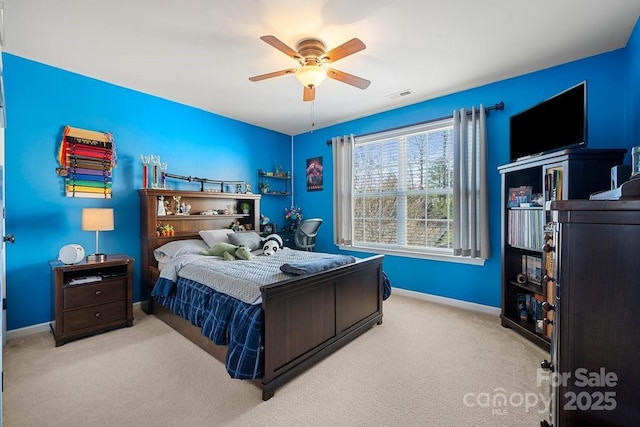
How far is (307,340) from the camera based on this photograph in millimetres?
2100

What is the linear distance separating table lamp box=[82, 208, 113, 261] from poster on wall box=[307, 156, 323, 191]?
9.91 feet

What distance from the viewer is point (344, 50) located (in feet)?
6.73

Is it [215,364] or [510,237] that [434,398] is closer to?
[215,364]

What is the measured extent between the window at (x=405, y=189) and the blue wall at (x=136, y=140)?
0.75 feet

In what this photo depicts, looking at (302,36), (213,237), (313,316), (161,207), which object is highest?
(302,36)

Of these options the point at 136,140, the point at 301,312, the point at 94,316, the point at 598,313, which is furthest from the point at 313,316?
the point at 136,140

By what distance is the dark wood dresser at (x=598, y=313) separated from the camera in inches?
32.7

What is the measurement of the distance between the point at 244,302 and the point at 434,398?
1.40 m

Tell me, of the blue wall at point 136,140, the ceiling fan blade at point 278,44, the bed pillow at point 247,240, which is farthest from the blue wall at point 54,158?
the ceiling fan blade at point 278,44

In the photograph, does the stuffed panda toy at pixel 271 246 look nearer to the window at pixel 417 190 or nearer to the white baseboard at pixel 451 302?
the window at pixel 417 190

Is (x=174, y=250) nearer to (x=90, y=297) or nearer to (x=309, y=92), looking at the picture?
(x=90, y=297)

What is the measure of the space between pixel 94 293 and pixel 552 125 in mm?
4442

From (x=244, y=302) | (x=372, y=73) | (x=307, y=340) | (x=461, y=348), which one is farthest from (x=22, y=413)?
(x=372, y=73)

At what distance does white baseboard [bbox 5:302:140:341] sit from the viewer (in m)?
2.55
